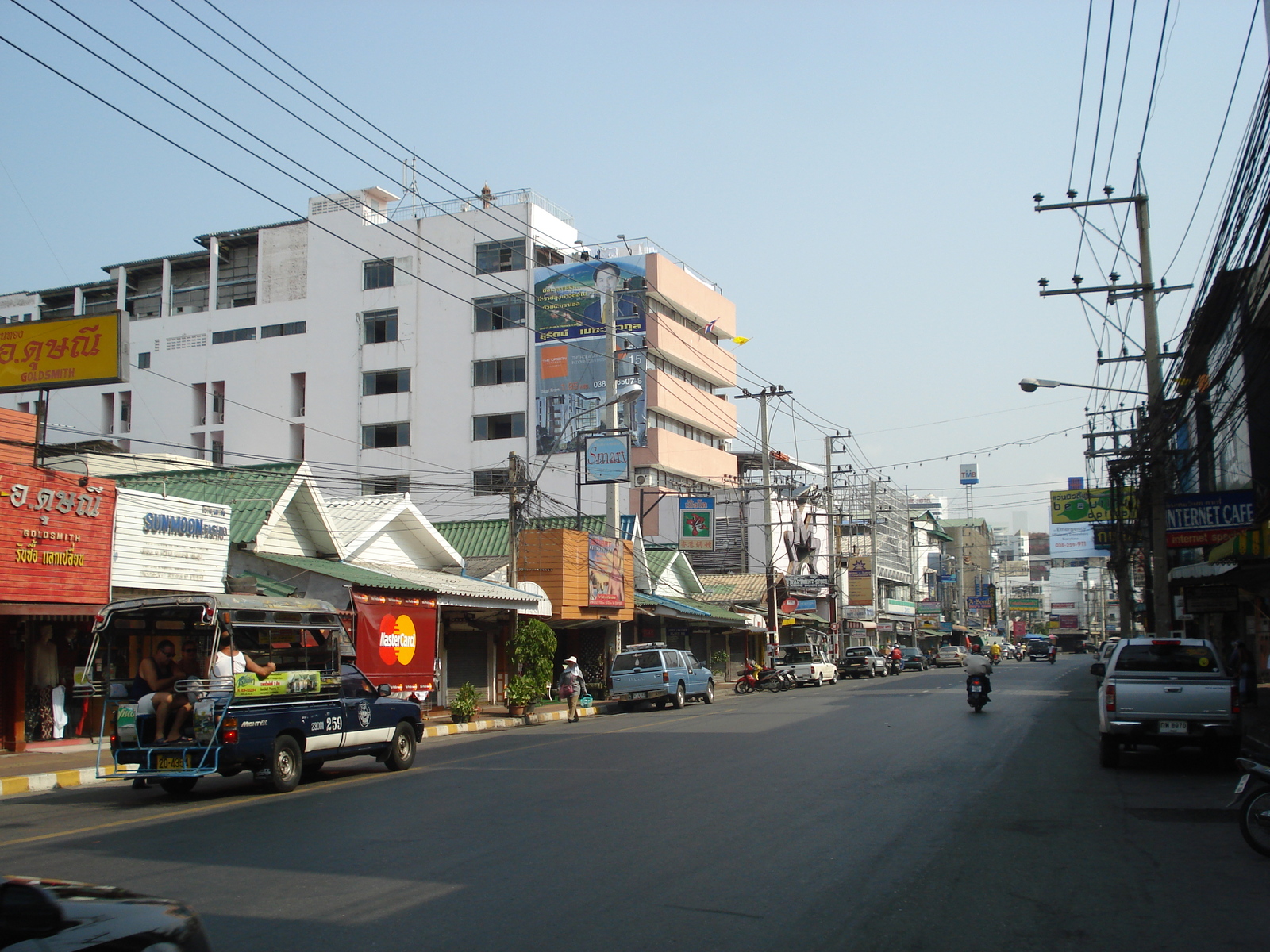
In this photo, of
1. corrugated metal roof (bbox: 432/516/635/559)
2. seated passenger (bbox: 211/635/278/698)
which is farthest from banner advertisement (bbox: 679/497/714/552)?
seated passenger (bbox: 211/635/278/698)

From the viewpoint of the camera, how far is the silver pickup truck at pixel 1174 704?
567 inches

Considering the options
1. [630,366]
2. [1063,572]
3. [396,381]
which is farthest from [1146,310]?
[1063,572]

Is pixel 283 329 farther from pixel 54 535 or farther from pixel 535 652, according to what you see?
pixel 54 535

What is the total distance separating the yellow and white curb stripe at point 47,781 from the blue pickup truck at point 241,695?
159cm

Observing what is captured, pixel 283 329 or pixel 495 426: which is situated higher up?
pixel 283 329

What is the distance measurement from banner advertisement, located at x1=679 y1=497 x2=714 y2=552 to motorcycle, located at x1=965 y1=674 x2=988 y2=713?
1736 cm

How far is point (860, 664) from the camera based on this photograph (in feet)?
179

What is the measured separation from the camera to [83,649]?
2062 cm

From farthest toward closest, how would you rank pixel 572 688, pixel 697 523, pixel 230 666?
pixel 697 523
pixel 572 688
pixel 230 666

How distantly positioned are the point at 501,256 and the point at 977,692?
133ft

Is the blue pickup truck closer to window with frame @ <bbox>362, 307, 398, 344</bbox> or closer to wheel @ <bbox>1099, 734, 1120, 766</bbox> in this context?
wheel @ <bbox>1099, 734, 1120, 766</bbox>

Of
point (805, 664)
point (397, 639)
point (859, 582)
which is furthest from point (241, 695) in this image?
point (859, 582)

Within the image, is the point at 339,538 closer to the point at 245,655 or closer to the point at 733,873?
the point at 245,655

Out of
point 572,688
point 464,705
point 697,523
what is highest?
point 697,523
